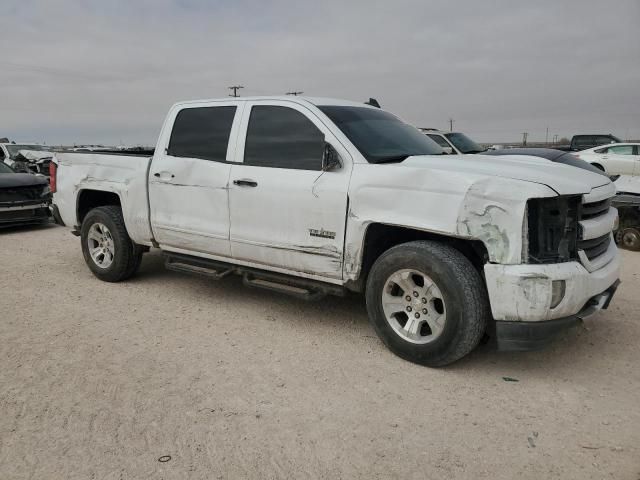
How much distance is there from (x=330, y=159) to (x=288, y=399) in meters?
1.85

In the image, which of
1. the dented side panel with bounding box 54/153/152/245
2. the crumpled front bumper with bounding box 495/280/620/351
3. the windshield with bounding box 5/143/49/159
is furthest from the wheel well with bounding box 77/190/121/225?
Result: the windshield with bounding box 5/143/49/159

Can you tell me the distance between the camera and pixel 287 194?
4305mm

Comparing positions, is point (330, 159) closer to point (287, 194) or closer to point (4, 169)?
point (287, 194)

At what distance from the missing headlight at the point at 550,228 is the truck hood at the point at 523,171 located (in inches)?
4.1

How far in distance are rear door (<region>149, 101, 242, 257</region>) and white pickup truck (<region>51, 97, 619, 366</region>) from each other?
0.6 inches

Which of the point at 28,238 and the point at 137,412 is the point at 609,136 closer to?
the point at 28,238

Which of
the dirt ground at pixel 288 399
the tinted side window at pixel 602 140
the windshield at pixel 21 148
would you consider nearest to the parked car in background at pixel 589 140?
the tinted side window at pixel 602 140

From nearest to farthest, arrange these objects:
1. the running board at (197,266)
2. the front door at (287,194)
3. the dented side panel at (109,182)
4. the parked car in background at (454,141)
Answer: the front door at (287,194), the running board at (197,266), the dented side panel at (109,182), the parked car in background at (454,141)

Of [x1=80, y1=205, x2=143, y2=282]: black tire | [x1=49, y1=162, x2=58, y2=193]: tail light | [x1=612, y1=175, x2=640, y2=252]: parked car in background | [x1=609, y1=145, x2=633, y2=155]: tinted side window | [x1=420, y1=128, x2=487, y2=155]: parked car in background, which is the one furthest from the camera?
[x1=609, y1=145, x2=633, y2=155]: tinted side window

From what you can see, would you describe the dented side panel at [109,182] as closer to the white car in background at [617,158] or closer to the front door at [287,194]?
the front door at [287,194]

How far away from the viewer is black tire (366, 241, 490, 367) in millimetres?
3521

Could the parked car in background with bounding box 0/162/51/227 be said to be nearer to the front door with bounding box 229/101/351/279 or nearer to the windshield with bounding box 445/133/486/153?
the front door with bounding box 229/101/351/279

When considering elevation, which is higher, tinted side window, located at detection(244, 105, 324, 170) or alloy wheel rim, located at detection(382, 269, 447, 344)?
tinted side window, located at detection(244, 105, 324, 170)

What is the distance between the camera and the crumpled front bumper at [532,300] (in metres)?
3.32
